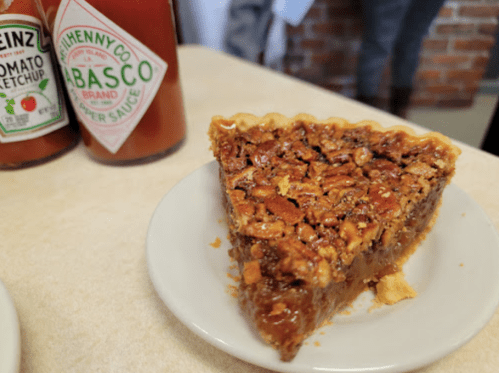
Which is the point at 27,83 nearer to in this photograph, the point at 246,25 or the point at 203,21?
the point at 246,25

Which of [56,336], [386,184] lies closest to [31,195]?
[56,336]

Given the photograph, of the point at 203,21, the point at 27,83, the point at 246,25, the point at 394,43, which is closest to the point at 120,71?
the point at 27,83

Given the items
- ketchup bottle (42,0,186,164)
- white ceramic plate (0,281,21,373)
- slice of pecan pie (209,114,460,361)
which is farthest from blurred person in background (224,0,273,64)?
white ceramic plate (0,281,21,373)

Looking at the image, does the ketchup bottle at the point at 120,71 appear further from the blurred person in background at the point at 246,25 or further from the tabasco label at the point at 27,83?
Result: the blurred person in background at the point at 246,25

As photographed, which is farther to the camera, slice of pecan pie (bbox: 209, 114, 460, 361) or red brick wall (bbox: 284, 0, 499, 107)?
red brick wall (bbox: 284, 0, 499, 107)

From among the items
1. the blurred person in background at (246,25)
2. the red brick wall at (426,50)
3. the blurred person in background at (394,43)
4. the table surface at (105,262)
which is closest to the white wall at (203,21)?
the blurred person in background at (246,25)

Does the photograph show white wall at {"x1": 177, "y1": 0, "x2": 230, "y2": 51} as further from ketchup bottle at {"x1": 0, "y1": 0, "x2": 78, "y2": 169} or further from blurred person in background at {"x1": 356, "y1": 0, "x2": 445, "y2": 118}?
ketchup bottle at {"x1": 0, "y1": 0, "x2": 78, "y2": 169}

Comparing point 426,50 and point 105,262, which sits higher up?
point 105,262
